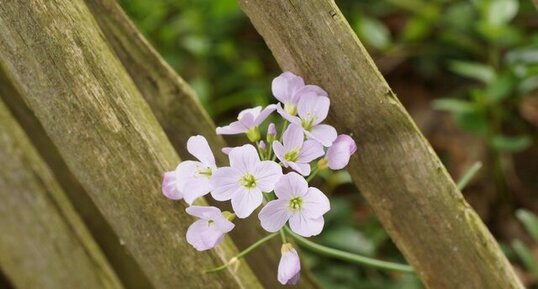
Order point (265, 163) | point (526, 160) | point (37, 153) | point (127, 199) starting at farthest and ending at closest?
point (526, 160)
point (37, 153)
point (127, 199)
point (265, 163)

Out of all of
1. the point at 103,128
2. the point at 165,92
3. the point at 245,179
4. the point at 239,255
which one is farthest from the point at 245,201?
the point at 165,92

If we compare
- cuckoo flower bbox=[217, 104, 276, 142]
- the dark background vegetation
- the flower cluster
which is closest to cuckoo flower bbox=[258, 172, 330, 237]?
the flower cluster

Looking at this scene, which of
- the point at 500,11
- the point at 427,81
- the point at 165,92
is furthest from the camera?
the point at 427,81

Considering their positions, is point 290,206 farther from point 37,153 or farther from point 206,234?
point 37,153

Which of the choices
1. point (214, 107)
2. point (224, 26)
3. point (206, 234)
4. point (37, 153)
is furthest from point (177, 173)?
point (224, 26)

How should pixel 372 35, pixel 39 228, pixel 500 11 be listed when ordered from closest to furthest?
pixel 39 228, pixel 500 11, pixel 372 35

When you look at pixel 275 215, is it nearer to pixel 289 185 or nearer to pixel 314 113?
pixel 289 185
